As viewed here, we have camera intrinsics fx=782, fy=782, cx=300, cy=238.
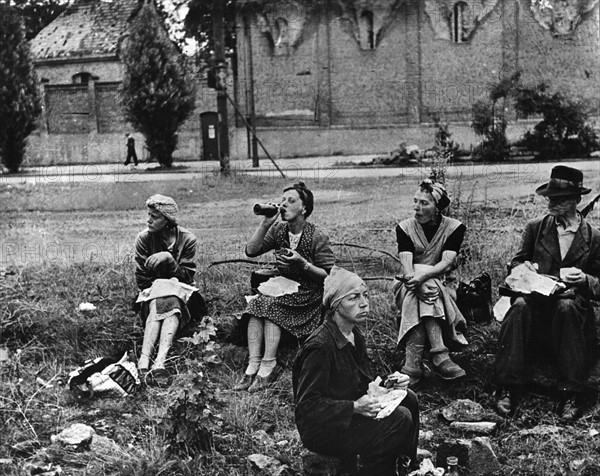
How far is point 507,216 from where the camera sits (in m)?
7.91

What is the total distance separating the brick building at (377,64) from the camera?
14.2m

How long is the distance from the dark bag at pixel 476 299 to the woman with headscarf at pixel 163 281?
6.34 ft

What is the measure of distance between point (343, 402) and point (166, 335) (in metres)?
2.42

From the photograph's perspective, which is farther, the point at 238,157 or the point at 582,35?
the point at 582,35

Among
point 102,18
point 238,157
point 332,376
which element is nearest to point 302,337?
point 332,376

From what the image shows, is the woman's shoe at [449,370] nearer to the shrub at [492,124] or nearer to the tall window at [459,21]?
the shrub at [492,124]

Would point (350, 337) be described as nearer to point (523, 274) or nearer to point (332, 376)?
point (332, 376)

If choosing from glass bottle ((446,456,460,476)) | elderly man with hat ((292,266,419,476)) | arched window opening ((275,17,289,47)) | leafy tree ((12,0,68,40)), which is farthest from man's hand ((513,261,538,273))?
leafy tree ((12,0,68,40))

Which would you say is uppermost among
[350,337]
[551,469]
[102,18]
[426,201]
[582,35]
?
[102,18]

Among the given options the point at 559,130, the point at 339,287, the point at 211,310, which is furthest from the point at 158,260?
the point at 559,130

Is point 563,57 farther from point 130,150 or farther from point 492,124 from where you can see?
point 130,150

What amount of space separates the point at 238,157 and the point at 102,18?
11.4 m

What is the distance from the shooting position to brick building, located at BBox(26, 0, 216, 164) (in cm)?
1172

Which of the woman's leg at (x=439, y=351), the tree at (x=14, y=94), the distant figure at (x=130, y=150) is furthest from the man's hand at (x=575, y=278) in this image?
the distant figure at (x=130, y=150)
